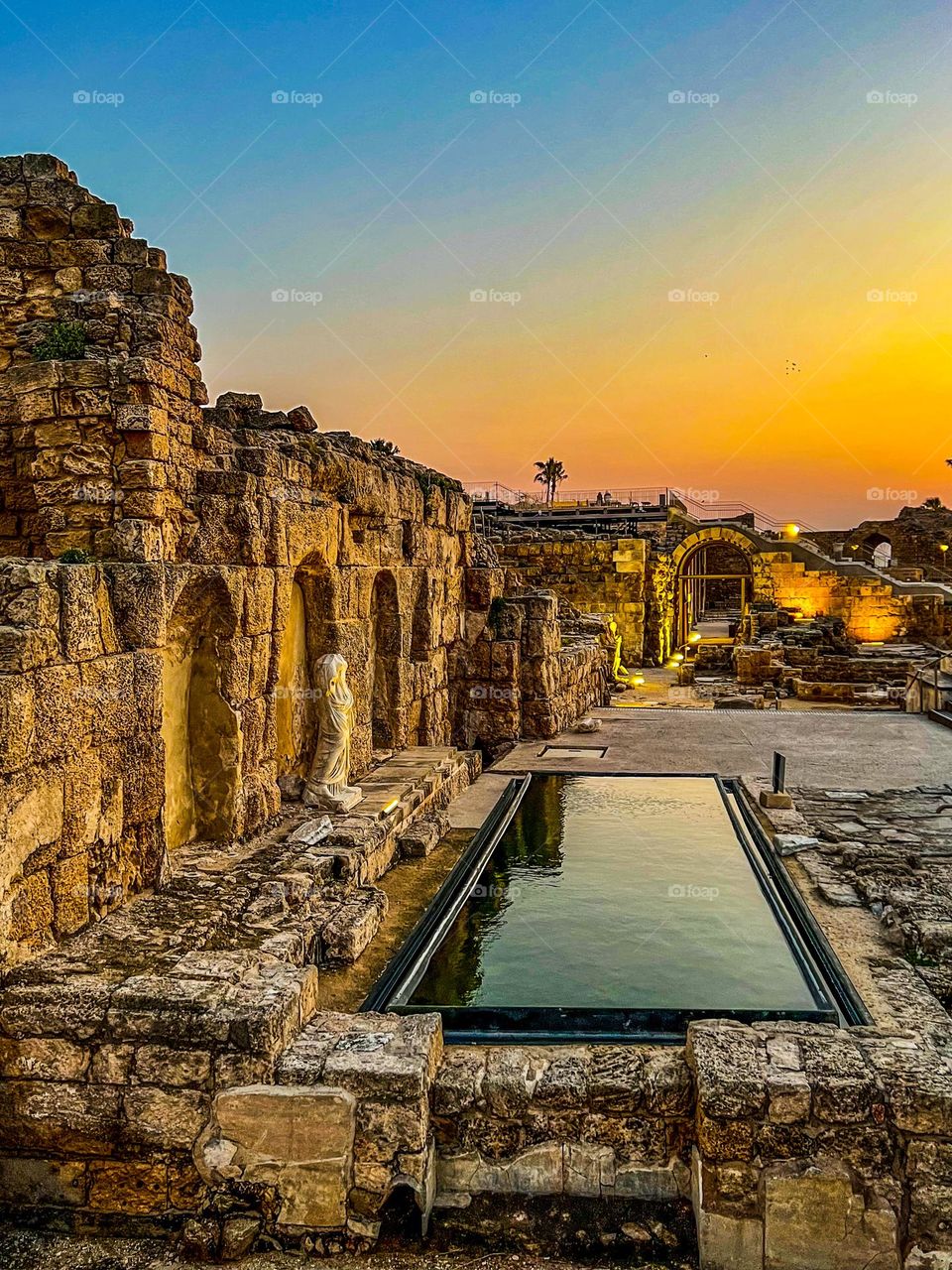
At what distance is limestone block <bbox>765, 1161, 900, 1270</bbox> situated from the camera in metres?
3.85

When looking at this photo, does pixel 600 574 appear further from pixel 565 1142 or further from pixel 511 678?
pixel 565 1142

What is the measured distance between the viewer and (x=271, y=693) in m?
7.75

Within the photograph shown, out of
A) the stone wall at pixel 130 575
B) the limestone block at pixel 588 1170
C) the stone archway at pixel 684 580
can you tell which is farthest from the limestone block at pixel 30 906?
the stone archway at pixel 684 580

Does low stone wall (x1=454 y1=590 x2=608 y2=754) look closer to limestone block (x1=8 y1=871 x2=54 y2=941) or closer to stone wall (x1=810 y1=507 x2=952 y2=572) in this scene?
limestone block (x1=8 y1=871 x2=54 y2=941)

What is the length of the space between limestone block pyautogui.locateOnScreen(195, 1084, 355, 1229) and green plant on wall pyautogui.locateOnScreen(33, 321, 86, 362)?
5.15 m

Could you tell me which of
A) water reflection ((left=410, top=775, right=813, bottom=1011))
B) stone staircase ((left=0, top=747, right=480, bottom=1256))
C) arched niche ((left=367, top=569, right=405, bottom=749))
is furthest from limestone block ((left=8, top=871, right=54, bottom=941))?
arched niche ((left=367, top=569, right=405, bottom=749))

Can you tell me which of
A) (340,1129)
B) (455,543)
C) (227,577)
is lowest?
(340,1129)

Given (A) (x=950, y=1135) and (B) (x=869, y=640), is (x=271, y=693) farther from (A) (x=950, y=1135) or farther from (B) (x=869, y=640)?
(B) (x=869, y=640)

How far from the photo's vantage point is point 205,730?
7.19 m

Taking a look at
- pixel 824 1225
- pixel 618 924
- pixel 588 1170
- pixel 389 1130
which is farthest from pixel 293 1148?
pixel 618 924

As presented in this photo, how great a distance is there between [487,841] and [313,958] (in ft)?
9.98

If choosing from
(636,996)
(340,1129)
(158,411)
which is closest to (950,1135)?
(636,996)

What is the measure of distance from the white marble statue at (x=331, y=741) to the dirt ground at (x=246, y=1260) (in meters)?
→ 4.32

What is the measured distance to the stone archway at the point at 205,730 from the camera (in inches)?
276
